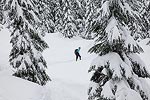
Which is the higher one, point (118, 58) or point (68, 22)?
point (68, 22)

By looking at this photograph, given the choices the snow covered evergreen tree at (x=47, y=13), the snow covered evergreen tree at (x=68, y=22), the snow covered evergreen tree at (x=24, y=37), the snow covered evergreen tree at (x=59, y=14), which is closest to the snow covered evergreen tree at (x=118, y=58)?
the snow covered evergreen tree at (x=24, y=37)

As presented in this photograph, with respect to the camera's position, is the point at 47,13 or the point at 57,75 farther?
the point at 47,13

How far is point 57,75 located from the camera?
25.8m

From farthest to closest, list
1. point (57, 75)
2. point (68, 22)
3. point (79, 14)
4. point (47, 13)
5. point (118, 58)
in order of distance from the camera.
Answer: point (47, 13) < point (79, 14) < point (68, 22) < point (57, 75) < point (118, 58)

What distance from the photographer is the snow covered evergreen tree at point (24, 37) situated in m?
15.7

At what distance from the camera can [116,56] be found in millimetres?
9461

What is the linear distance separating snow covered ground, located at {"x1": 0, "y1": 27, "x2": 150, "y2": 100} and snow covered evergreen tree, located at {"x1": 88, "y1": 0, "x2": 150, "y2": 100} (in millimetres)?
3676

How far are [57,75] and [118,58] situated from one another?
1680 centimetres

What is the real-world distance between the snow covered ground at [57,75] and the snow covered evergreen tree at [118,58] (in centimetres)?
368

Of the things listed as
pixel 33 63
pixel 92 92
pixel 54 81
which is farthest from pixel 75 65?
pixel 92 92

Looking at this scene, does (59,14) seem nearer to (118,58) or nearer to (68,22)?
(68,22)

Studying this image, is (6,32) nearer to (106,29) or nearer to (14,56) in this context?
(14,56)

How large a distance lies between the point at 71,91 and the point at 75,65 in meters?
7.80

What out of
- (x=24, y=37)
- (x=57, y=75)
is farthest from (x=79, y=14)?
(x=24, y=37)
